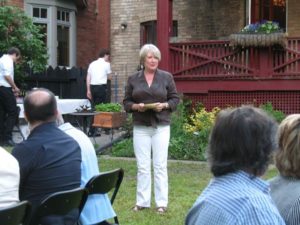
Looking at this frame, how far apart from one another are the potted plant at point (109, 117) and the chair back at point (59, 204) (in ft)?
28.2

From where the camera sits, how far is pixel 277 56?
13812 mm

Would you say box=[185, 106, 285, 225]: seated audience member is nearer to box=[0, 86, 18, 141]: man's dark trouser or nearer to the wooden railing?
box=[0, 86, 18, 141]: man's dark trouser

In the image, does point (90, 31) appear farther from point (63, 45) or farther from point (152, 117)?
point (152, 117)

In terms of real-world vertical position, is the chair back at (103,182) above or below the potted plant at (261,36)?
below

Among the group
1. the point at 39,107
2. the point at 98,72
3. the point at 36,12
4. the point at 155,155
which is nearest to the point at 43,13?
the point at 36,12

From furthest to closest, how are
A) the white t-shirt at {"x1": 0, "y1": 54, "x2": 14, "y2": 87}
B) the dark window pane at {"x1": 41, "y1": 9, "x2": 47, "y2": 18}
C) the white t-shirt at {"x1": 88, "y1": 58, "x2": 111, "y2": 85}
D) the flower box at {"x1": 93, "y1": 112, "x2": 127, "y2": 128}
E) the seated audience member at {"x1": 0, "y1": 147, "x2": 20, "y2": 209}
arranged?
the dark window pane at {"x1": 41, "y1": 9, "x2": 47, "y2": 18}
the white t-shirt at {"x1": 88, "y1": 58, "x2": 111, "y2": 85}
the flower box at {"x1": 93, "y1": 112, "x2": 127, "y2": 128}
the white t-shirt at {"x1": 0, "y1": 54, "x2": 14, "y2": 87}
the seated audience member at {"x1": 0, "y1": 147, "x2": 20, "y2": 209}

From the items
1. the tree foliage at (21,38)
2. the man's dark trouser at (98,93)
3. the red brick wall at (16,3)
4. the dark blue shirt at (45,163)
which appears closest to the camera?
the dark blue shirt at (45,163)

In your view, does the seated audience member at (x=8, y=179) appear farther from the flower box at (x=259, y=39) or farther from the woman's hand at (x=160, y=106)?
the flower box at (x=259, y=39)

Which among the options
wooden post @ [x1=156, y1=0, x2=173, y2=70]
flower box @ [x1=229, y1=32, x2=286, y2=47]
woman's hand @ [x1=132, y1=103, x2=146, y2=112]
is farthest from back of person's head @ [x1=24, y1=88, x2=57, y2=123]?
wooden post @ [x1=156, y1=0, x2=173, y2=70]

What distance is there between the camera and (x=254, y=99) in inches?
550

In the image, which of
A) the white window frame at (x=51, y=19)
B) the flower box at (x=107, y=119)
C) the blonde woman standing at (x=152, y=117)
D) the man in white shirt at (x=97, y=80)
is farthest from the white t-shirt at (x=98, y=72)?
the blonde woman standing at (x=152, y=117)

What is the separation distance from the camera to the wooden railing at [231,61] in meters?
13.7

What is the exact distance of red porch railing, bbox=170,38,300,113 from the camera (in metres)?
13.7

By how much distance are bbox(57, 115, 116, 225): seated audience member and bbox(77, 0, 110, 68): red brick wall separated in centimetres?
1508
